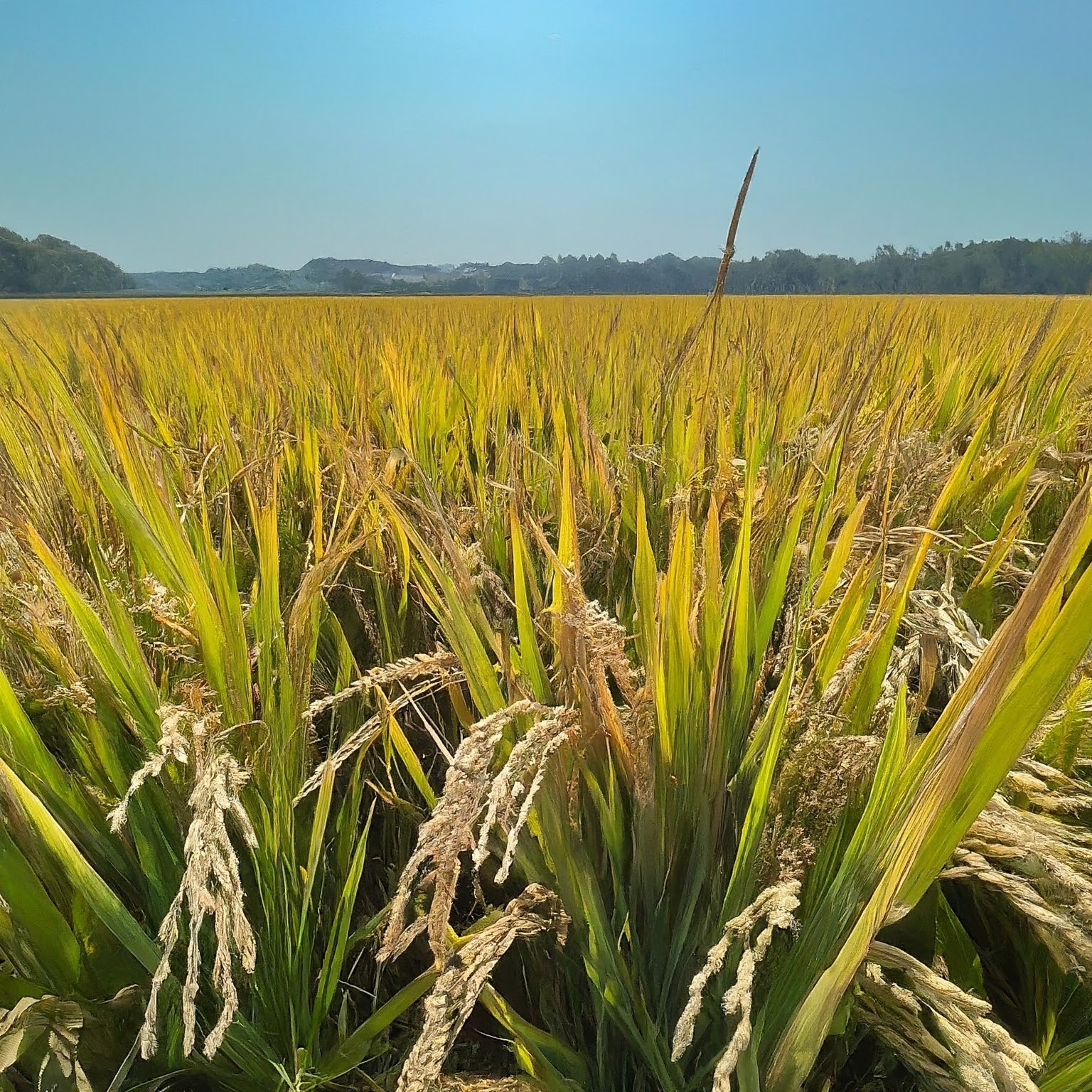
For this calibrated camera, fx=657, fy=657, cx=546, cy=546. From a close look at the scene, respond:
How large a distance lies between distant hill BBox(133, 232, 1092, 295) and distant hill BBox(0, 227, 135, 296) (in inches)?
254

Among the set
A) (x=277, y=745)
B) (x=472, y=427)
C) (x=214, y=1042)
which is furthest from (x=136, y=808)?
(x=472, y=427)

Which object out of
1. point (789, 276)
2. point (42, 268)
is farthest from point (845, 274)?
point (42, 268)

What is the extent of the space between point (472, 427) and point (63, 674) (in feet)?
3.15

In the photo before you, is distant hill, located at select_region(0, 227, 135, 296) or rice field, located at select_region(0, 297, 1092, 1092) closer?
rice field, located at select_region(0, 297, 1092, 1092)

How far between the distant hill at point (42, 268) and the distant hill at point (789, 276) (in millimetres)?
6463

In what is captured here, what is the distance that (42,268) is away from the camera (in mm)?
35000

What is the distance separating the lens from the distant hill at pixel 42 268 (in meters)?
33.3

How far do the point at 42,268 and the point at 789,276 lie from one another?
44.3m

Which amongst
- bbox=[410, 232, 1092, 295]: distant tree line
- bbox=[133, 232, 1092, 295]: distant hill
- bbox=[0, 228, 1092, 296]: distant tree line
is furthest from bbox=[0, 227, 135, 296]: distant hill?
bbox=[410, 232, 1092, 295]: distant tree line

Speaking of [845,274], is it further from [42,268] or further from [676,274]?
[42,268]

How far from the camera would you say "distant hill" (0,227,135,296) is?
109 ft

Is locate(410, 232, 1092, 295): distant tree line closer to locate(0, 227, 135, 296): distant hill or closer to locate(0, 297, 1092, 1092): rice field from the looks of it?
locate(0, 297, 1092, 1092): rice field

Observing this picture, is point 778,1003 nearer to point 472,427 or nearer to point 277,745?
point 277,745

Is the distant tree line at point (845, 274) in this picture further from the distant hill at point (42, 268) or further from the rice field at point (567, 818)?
the distant hill at point (42, 268)
